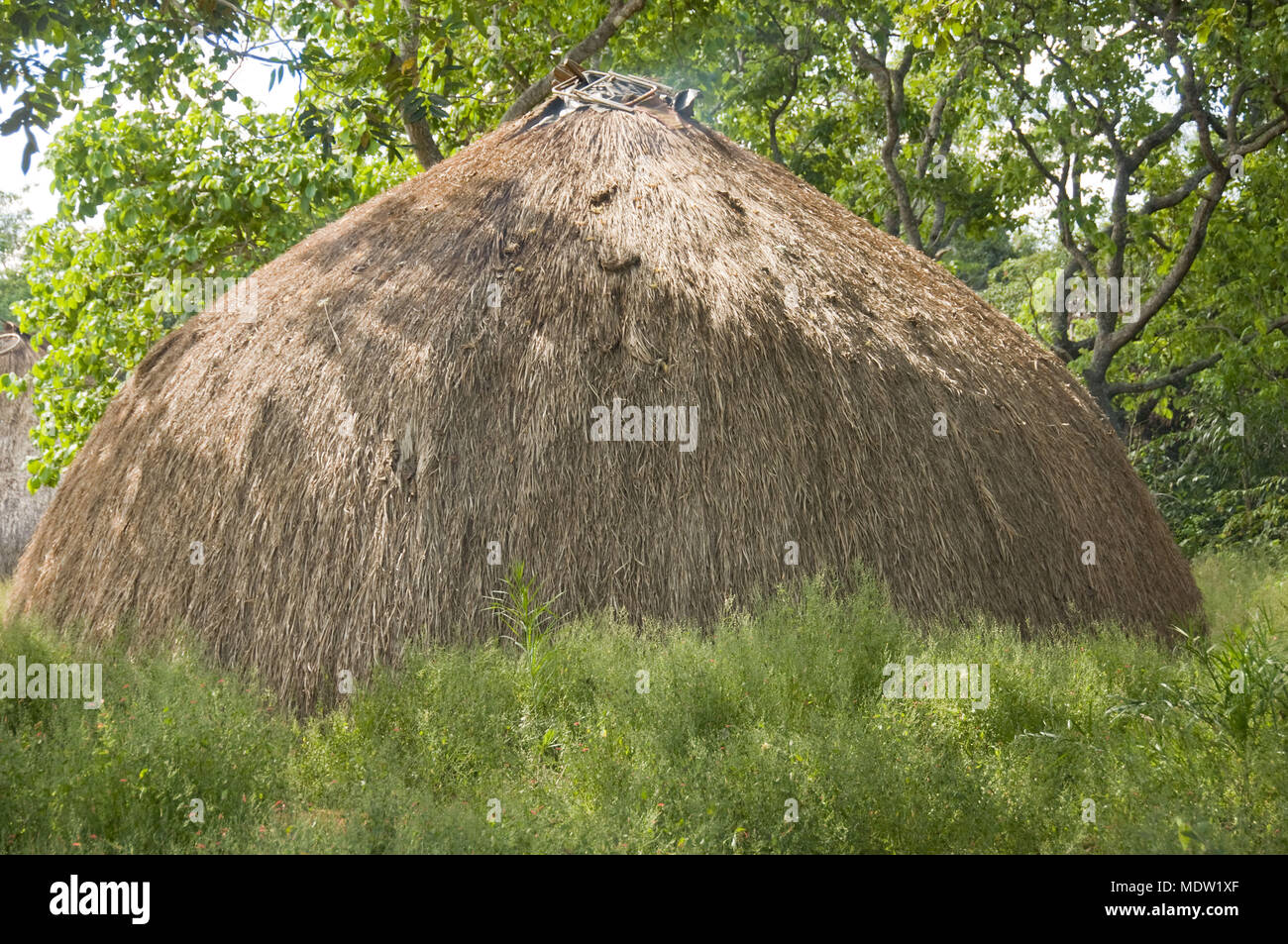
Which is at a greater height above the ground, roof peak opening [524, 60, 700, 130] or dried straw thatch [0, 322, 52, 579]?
roof peak opening [524, 60, 700, 130]

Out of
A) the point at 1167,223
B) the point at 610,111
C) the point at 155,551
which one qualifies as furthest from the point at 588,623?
the point at 1167,223

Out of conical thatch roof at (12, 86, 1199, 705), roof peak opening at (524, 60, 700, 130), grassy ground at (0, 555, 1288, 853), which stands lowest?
grassy ground at (0, 555, 1288, 853)

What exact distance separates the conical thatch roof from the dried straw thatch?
748 centimetres

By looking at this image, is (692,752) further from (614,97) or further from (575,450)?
(614,97)

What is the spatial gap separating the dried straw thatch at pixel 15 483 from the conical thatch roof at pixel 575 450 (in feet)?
24.5

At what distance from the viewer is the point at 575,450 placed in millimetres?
5750

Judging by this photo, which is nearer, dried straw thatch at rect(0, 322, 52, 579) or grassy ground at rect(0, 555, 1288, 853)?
grassy ground at rect(0, 555, 1288, 853)

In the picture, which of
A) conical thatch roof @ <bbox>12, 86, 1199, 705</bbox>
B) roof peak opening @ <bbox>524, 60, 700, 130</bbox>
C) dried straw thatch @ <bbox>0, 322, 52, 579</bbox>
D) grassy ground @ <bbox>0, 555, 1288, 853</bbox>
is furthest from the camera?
dried straw thatch @ <bbox>0, 322, 52, 579</bbox>

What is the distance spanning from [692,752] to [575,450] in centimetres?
205

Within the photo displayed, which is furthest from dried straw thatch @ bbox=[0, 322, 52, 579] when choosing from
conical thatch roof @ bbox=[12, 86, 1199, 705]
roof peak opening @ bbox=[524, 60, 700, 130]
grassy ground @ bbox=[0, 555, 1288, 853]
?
grassy ground @ bbox=[0, 555, 1288, 853]

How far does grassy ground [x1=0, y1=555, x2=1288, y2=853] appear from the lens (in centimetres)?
375

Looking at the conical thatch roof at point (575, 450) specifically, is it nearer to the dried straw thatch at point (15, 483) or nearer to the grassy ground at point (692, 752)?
the grassy ground at point (692, 752)

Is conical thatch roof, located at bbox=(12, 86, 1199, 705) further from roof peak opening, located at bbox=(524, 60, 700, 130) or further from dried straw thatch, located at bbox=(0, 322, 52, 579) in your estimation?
dried straw thatch, located at bbox=(0, 322, 52, 579)
